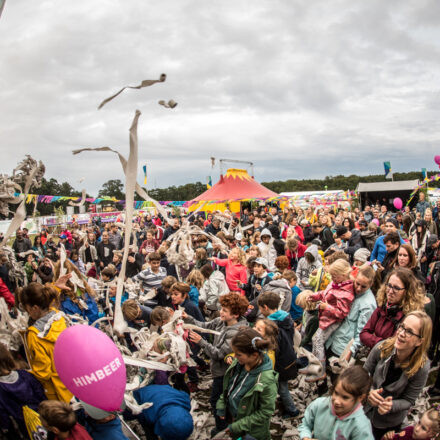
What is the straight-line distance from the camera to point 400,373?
2180 millimetres

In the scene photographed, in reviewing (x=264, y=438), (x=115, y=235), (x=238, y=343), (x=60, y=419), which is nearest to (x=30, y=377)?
(x=60, y=419)

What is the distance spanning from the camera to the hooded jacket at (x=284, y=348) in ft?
10.6

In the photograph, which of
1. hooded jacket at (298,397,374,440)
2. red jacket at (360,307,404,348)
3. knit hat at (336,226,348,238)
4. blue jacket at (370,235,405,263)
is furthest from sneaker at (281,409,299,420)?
knit hat at (336,226,348,238)

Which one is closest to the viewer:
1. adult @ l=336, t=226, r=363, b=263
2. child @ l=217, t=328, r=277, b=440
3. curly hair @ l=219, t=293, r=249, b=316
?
child @ l=217, t=328, r=277, b=440

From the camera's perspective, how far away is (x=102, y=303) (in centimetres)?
486

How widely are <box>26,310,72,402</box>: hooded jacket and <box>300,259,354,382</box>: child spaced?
6.96ft

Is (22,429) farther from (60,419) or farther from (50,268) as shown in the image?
(50,268)

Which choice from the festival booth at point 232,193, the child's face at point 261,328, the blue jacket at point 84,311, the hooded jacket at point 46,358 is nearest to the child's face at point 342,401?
the child's face at point 261,328

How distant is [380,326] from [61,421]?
2332mm

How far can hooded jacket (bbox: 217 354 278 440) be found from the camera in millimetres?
2301

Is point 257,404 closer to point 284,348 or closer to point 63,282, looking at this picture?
point 284,348

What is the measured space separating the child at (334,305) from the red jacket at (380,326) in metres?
0.36

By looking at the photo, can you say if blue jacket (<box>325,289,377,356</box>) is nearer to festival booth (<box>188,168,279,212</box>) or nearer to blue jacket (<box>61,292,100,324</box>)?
blue jacket (<box>61,292,100,324</box>)

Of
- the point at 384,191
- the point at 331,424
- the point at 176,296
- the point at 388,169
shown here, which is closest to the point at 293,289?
the point at 176,296
